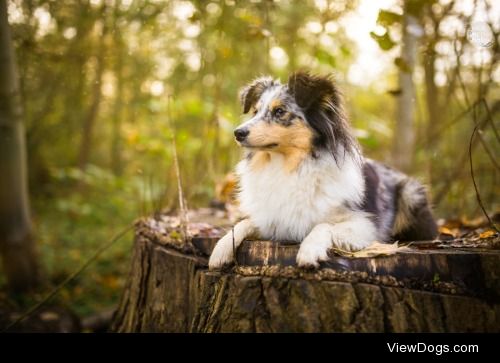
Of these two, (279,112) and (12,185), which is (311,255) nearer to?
(279,112)

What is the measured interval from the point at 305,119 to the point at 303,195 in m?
0.60

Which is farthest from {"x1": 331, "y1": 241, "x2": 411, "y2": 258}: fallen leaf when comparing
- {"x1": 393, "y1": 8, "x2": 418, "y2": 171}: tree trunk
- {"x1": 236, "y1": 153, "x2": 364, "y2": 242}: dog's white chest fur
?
{"x1": 393, "y1": 8, "x2": 418, "y2": 171}: tree trunk

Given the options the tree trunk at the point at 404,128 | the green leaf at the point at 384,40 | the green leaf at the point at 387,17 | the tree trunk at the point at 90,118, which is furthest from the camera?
the tree trunk at the point at 90,118

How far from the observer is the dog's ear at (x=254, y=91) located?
3.85 metres

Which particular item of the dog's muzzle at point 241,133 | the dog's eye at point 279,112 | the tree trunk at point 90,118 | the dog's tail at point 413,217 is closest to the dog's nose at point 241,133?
the dog's muzzle at point 241,133

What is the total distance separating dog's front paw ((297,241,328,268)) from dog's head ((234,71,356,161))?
929 millimetres

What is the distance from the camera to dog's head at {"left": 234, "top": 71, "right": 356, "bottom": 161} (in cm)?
337

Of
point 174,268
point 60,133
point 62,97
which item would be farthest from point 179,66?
point 174,268

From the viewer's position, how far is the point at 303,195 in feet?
11.2

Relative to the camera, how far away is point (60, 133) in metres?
10.7

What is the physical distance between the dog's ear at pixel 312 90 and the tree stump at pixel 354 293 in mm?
1212

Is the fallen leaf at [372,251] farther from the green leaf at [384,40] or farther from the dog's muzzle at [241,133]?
the green leaf at [384,40]
